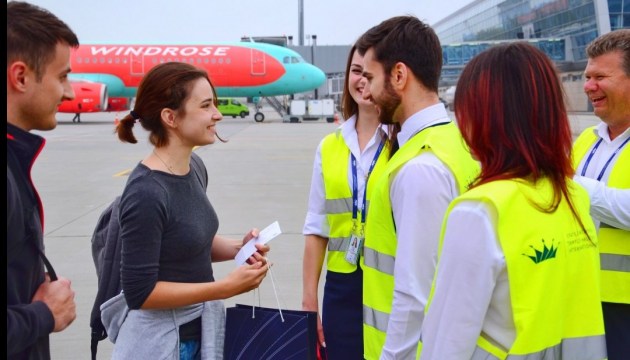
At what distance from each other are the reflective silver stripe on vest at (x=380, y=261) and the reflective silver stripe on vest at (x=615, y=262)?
96 centimetres

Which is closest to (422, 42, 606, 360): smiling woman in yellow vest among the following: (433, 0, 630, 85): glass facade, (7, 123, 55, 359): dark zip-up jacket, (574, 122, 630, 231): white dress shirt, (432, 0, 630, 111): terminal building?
(574, 122, 630, 231): white dress shirt

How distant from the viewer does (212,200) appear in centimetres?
1094

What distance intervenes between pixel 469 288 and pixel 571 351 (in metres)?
0.34

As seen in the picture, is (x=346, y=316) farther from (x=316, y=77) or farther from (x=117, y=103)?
(x=117, y=103)

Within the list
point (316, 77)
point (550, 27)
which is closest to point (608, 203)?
point (316, 77)

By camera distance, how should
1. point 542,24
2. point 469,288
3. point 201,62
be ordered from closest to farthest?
point 469,288 → point 201,62 → point 542,24

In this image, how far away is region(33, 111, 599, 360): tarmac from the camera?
599 centimetres

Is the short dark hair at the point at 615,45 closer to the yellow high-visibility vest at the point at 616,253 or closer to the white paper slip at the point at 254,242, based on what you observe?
the yellow high-visibility vest at the point at 616,253

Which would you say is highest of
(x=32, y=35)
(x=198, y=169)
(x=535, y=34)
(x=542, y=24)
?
(x=542, y=24)

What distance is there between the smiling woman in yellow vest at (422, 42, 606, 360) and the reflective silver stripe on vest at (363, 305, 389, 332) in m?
0.66

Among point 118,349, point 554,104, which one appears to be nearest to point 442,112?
point 554,104

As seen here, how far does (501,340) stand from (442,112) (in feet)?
3.09

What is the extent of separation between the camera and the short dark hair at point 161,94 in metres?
2.51

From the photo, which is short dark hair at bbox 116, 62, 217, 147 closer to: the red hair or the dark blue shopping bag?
the dark blue shopping bag
